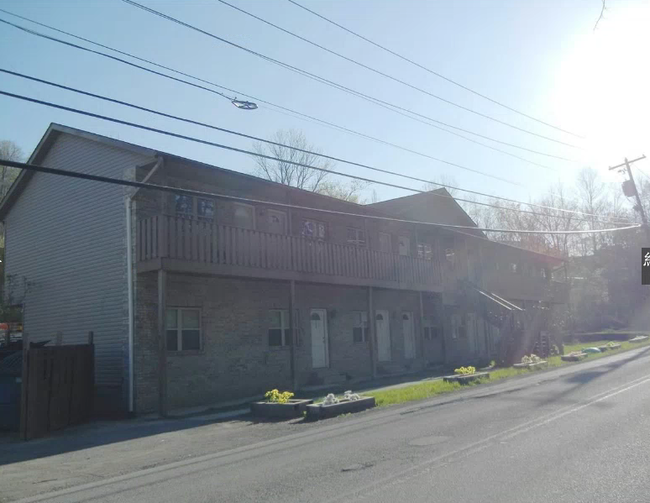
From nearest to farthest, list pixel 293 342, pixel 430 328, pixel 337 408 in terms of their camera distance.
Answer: pixel 337 408, pixel 293 342, pixel 430 328

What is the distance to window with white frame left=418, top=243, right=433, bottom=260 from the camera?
96.2ft

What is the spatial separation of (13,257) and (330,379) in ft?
39.2

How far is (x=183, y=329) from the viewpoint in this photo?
1762 cm

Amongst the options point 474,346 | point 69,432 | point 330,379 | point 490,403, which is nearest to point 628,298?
point 474,346

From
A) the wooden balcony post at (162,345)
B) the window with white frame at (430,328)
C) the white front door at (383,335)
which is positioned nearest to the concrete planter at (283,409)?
the wooden balcony post at (162,345)

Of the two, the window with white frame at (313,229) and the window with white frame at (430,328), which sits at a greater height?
the window with white frame at (313,229)

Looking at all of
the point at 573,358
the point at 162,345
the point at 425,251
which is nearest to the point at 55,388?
the point at 162,345

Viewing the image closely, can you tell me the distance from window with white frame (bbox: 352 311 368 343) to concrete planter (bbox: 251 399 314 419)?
362 inches

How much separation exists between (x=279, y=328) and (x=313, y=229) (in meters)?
4.15

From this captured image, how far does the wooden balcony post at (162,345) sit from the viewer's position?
1550 cm

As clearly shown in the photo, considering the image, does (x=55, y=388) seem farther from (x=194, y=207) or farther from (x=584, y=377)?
(x=584, y=377)

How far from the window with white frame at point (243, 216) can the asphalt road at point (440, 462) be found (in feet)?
29.5

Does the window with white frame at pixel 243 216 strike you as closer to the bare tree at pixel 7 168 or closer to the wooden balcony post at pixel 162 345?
the wooden balcony post at pixel 162 345

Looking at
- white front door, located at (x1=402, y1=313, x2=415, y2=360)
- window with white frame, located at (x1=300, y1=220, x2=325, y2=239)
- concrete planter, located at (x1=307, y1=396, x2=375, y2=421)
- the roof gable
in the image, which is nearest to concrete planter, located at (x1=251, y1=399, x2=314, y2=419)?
concrete planter, located at (x1=307, y1=396, x2=375, y2=421)
